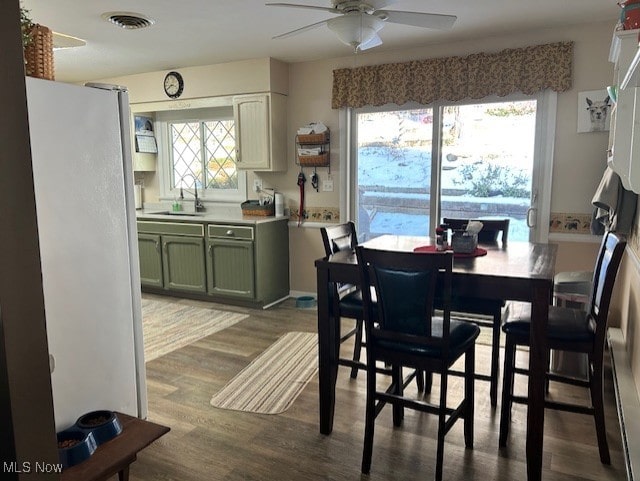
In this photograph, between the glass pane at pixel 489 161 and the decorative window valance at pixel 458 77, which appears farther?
the glass pane at pixel 489 161

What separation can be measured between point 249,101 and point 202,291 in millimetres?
1984

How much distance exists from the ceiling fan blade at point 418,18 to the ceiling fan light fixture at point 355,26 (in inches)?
2.0

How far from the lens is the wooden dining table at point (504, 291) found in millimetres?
2023

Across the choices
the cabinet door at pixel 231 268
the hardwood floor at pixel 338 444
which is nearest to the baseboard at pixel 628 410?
the hardwood floor at pixel 338 444

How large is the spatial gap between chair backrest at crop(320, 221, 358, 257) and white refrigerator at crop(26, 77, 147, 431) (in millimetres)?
1123

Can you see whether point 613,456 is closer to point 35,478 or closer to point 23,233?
point 35,478

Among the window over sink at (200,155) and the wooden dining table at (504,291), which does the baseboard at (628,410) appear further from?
the window over sink at (200,155)

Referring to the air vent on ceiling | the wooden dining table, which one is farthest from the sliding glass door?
the air vent on ceiling

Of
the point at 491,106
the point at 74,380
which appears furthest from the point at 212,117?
the point at 74,380

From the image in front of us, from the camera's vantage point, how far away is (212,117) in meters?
5.40

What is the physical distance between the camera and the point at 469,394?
7.36 feet

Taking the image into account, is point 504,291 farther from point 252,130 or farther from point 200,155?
point 200,155

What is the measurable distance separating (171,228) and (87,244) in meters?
2.97

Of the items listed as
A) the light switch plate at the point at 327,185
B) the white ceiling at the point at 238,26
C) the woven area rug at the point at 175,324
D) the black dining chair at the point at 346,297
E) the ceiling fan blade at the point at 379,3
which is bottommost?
the woven area rug at the point at 175,324
